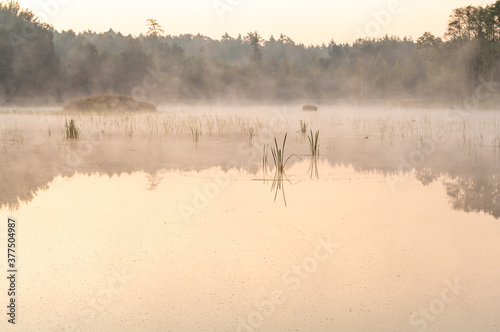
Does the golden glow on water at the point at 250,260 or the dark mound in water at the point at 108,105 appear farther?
the dark mound in water at the point at 108,105

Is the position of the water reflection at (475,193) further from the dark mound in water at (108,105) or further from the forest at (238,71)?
the forest at (238,71)

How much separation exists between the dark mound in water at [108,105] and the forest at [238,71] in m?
17.9

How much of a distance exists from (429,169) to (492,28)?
1470 inches

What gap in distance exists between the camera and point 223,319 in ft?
10.7

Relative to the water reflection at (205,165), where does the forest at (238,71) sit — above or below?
above

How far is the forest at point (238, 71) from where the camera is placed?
1686 inches

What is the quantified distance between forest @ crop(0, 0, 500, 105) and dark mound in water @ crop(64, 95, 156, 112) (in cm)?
1788

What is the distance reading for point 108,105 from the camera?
31828 millimetres

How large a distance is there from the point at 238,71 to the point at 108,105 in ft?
140

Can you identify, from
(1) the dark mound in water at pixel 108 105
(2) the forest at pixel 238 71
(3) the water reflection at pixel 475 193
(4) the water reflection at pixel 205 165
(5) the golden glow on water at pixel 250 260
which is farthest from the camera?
(2) the forest at pixel 238 71

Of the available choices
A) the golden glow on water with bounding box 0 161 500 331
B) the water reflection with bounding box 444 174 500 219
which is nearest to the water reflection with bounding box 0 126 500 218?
the water reflection with bounding box 444 174 500 219

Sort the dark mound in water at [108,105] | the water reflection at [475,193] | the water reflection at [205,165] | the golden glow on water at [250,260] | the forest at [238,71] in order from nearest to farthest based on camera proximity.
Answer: the golden glow on water at [250,260], the water reflection at [475,193], the water reflection at [205,165], the dark mound in water at [108,105], the forest at [238,71]

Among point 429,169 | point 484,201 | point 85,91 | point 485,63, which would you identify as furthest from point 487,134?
point 85,91

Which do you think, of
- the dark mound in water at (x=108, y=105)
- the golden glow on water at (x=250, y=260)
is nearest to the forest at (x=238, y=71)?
the dark mound in water at (x=108, y=105)
